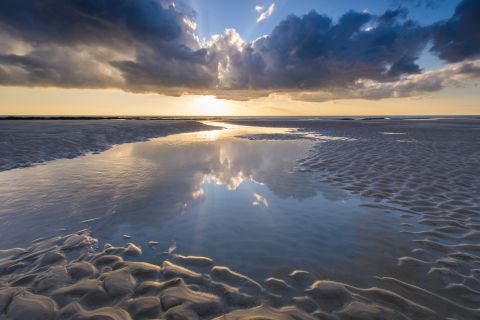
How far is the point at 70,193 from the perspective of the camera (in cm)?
791

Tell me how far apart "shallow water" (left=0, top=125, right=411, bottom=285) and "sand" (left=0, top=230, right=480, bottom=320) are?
31 centimetres

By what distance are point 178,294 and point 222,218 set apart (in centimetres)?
274

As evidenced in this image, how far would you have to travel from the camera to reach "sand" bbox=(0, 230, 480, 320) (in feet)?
10.1

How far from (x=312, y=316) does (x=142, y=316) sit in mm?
2129

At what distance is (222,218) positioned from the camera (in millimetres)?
6070

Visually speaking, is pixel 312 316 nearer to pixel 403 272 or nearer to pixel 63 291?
pixel 403 272

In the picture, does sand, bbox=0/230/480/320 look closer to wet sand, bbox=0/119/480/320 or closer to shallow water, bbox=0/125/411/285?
wet sand, bbox=0/119/480/320

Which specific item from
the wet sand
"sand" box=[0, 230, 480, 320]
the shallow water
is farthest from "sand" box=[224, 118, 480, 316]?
"sand" box=[0, 230, 480, 320]

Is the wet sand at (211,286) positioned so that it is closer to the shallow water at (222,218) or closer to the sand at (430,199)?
the sand at (430,199)

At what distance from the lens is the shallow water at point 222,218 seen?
438 centimetres

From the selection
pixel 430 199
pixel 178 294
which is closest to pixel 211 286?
pixel 178 294

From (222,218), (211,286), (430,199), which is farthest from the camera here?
(430,199)

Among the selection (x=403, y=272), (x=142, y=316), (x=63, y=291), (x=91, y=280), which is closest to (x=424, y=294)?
(x=403, y=272)

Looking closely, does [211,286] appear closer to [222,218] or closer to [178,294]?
[178,294]
